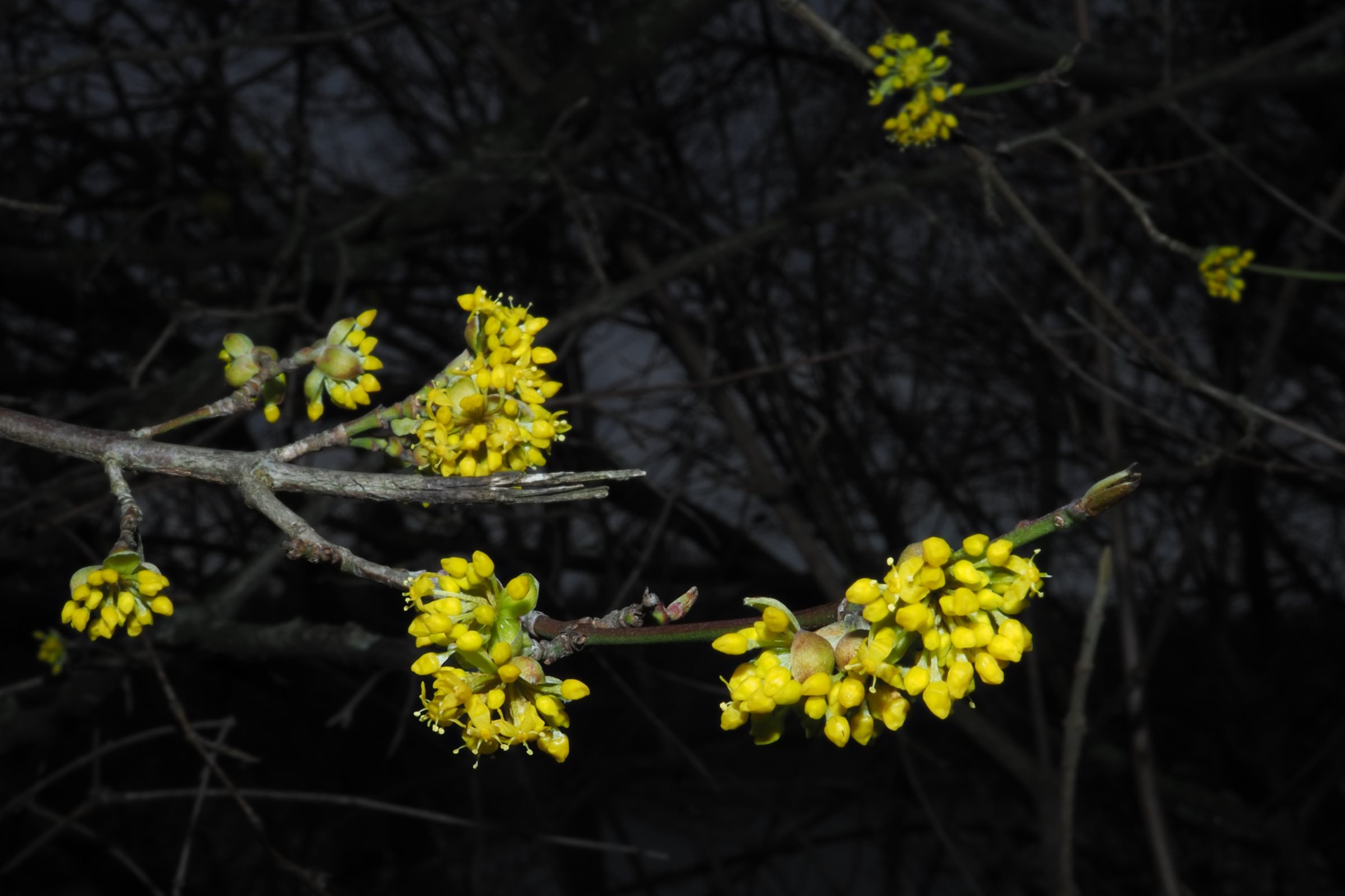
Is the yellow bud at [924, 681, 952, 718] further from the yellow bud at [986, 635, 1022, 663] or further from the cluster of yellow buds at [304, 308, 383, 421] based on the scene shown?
the cluster of yellow buds at [304, 308, 383, 421]

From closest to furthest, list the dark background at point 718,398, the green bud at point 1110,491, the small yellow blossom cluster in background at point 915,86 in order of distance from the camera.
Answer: the green bud at point 1110,491
the small yellow blossom cluster in background at point 915,86
the dark background at point 718,398

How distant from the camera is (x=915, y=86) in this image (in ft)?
4.45

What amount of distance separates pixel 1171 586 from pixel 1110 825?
113 cm

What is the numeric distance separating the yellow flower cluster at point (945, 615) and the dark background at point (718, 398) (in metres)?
1.41

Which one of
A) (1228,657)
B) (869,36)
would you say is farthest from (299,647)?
(869,36)

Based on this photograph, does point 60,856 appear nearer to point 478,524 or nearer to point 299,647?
point 478,524

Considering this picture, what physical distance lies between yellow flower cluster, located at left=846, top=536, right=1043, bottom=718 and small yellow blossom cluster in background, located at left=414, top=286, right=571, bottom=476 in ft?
0.97

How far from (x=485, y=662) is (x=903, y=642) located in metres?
0.24

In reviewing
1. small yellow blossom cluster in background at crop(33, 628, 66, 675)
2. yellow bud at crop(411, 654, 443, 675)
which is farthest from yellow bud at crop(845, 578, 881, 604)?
small yellow blossom cluster in background at crop(33, 628, 66, 675)

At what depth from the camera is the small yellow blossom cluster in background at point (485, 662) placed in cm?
61

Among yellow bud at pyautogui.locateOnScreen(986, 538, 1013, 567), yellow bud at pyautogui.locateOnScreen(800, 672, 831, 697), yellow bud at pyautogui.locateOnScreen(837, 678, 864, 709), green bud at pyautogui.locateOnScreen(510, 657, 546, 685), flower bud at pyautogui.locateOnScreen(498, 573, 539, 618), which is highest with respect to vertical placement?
flower bud at pyautogui.locateOnScreen(498, 573, 539, 618)

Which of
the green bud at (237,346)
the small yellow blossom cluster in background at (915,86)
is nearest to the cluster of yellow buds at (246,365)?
the green bud at (237,346)

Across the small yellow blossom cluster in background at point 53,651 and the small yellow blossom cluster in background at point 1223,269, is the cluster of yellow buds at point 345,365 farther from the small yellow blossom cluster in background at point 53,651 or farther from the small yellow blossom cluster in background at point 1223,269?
the small yellow blossom cluster in background at point 1223,269

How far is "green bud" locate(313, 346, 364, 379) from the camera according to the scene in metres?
0.84
